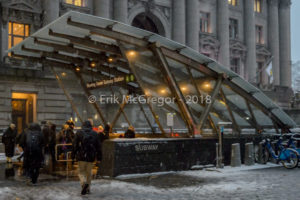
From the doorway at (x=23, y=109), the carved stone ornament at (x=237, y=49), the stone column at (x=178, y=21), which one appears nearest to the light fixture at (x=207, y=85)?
the doorway at (x=23, y=109)

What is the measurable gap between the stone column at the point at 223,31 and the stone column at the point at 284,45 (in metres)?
11.6

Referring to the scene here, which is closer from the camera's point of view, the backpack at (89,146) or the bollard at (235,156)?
the backpack at (89,146)

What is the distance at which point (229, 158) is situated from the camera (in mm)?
16703

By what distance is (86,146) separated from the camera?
394 inches

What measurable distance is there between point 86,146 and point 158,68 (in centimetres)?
626

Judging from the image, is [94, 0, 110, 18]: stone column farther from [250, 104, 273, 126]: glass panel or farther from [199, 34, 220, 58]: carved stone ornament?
[250, 104, 273, 126]: glass panel

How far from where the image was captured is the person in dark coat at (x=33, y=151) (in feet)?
38.6

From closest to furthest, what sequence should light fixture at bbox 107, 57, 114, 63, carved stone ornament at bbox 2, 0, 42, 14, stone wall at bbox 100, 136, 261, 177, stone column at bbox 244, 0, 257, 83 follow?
1. stone wall at bbox 100, 136, 261, 177
2. light fixture at bbox 107, 57, 114, 63
3. carved stone ornament at bbox 2, 0, 42, 14
4. stone column at bbox 244, 0, 257, 83

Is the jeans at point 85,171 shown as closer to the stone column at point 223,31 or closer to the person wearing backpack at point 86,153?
the person wearing backpack at point 86,153

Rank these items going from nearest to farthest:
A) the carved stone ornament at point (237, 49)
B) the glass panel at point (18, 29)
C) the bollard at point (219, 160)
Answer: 1. the bollard at point (219, 160)
2. the glass panel at point (18, 29)
3. the carved stone ornament at point (237, 49)

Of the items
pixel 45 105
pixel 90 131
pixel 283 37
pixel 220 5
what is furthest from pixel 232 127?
pixel 283 37

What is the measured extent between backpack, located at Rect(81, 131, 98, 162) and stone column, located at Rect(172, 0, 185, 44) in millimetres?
32402

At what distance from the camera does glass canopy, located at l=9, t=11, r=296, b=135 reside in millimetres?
14477

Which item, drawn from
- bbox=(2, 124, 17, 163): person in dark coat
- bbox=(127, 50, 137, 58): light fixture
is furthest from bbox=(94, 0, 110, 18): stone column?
bbox=(127, 50, 137, 58): light fixture
